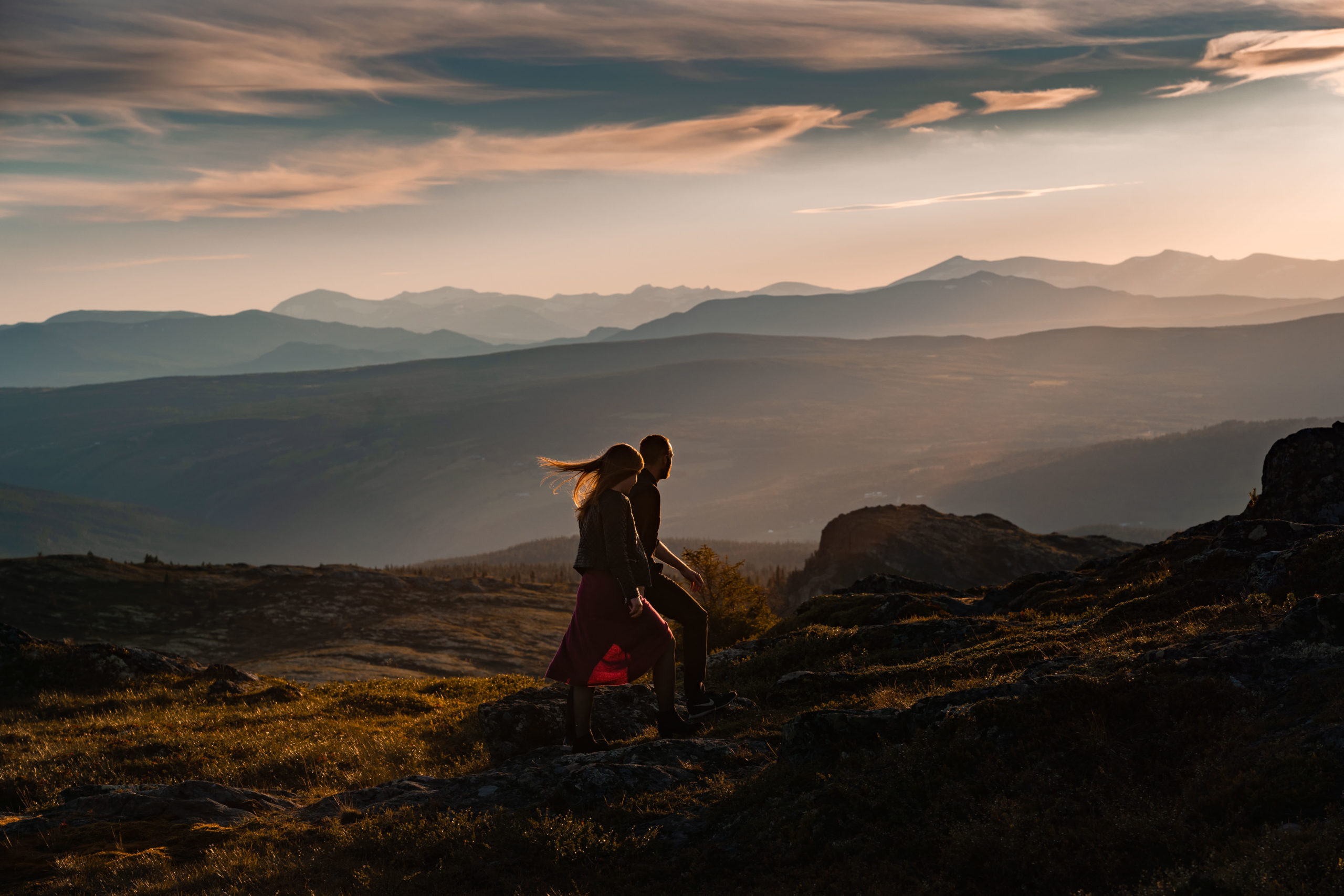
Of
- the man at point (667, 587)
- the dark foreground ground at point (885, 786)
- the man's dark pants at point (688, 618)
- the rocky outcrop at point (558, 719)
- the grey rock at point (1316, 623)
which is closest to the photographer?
the dark foreground ground at point (885, 786)

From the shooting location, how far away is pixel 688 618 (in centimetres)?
1018

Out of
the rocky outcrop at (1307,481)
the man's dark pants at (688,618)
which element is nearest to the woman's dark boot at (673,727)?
the man's dark pants at (688,618)

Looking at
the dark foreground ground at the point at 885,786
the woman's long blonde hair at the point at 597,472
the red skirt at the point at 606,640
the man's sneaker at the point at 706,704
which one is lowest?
the man's sneaker at the point at 706,704

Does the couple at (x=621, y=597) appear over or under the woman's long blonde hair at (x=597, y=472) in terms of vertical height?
under

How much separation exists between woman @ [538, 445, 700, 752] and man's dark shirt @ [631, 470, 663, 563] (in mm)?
285

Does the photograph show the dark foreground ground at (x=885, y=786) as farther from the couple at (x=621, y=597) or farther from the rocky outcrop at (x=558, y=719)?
the couple at (x=621, y=597)

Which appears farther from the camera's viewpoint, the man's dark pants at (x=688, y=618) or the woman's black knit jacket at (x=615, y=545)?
the man's dark pants at (x=688, y=618)

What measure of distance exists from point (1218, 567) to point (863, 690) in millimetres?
5523

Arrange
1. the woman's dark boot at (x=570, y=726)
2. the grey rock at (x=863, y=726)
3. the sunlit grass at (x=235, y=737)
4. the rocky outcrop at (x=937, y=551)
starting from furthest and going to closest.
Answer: the rocky outcrop at (x=937, y=551) < the sunlit grass at (x=235, y=737) < the woman's dark boot at (x=570, y=726) < the grey rock at (x=863, y=726)

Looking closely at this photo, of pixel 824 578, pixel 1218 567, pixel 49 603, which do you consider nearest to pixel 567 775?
pixel 1218 567

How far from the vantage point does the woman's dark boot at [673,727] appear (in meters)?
9.70

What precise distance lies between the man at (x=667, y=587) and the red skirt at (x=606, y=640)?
1.76 feet

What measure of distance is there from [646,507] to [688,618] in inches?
61.3

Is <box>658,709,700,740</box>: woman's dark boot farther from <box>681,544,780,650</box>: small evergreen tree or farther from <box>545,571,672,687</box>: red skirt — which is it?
<box>681,544,780,650</box>: small evergreen tree
